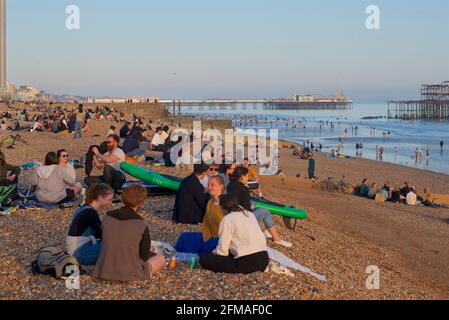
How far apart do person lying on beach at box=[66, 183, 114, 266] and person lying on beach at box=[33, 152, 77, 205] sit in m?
3.14

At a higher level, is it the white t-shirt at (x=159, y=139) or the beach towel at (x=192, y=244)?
the white t-shirt at (x=159, y=139)

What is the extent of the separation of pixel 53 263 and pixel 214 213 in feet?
6.08

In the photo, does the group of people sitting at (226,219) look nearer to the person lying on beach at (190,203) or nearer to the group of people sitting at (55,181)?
the person lying on beach at (190,203)

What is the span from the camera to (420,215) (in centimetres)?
1574

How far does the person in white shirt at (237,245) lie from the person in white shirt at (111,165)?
4.30m

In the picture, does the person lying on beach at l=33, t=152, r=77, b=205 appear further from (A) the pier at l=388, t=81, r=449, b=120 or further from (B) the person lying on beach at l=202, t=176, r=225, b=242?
(A) the pier at l=388, t=81, r=449, b=120

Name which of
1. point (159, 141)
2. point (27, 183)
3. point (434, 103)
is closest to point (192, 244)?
point (27, 183)

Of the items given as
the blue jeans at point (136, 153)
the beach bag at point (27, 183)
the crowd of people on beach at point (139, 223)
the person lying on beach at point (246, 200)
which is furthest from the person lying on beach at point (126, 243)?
the blue jeans at point (136, 153)

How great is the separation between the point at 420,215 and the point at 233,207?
1065 cm

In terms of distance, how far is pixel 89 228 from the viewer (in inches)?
245

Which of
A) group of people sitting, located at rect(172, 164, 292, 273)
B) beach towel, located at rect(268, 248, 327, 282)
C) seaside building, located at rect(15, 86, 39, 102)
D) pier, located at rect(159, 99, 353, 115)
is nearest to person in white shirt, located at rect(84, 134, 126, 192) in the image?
group of people sitting, located at rect(172, 164, 292, 273)

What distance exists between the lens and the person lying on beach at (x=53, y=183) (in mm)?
9148
